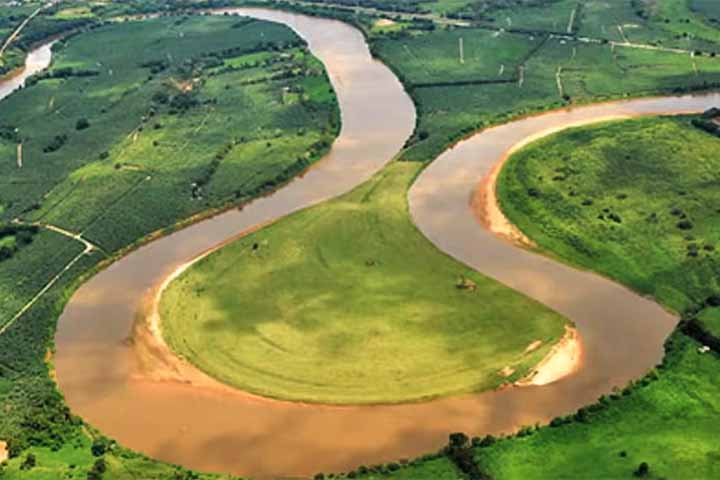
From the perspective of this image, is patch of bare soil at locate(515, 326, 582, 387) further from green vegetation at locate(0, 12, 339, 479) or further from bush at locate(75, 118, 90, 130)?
bush at locate(75, 118, 90, 130)

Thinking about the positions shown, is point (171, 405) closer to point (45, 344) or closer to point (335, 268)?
point (45, 344)

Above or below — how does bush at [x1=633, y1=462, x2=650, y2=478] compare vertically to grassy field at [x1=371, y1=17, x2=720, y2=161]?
below

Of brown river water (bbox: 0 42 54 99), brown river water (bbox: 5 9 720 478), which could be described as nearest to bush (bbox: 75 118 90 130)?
brown river water (bbox: 0 42 54 99)

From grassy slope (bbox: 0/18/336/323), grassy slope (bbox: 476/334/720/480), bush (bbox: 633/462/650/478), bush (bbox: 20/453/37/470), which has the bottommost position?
grassy slope (bbox: 476/334/720/480)

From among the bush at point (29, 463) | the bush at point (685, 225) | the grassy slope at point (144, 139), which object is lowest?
the bush at point (29, 463)

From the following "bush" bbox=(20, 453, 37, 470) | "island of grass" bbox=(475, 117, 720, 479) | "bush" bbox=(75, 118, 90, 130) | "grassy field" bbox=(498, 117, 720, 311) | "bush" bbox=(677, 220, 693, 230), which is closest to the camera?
"island of grass" bbox=(475, 117, 720, 479)

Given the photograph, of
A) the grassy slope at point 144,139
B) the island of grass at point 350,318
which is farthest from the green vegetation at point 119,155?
the island of grass at point 350,318

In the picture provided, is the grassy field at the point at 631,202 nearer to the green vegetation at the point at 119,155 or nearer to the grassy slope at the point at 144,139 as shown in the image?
the green vegetation at the point at 119,155
